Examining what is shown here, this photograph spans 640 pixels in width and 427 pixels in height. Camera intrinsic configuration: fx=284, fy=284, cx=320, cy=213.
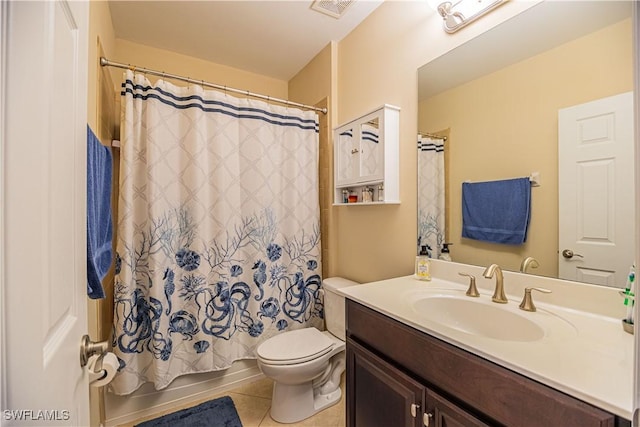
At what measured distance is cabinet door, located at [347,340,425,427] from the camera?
0.94 metres

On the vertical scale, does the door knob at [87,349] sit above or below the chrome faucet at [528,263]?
below

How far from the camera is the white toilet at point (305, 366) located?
4.88 feet

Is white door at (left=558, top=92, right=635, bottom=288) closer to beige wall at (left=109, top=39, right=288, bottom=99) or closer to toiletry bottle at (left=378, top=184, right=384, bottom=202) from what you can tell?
toiletry bottle at (left=378, top=184, right=384, bottom=202)

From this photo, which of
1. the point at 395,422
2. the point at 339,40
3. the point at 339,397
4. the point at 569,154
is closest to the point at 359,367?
the point at 395,422

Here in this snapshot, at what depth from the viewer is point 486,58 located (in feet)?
4.09

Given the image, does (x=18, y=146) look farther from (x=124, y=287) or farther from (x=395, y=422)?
(x=124, y=287)

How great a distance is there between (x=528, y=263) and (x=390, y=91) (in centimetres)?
116

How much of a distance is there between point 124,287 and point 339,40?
214 centimetres

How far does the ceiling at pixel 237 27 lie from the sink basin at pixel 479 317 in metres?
1.75

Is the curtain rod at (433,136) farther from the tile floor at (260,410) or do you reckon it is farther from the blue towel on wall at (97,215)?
the tile floor at (260,410)

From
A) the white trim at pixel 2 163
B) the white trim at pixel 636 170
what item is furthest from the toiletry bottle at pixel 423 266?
the white trim at pixel 2 163

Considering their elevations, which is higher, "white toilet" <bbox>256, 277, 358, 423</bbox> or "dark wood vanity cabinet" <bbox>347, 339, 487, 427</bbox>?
"dark wood vanity cabinet" <bbox>347, 339, 487, 427</bbox>

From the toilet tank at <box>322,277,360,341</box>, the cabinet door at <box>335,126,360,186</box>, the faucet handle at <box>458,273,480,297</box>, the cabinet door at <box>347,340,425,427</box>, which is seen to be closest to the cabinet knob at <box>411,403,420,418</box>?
the cabinet door at <box>347,340,425,427</box>

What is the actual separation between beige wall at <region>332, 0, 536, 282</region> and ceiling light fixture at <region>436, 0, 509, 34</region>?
0.03 m
